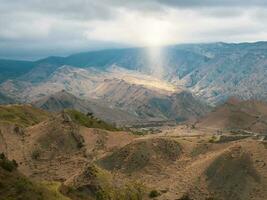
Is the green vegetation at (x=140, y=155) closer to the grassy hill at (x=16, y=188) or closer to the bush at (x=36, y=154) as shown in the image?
the bush at (x=36, y=154)

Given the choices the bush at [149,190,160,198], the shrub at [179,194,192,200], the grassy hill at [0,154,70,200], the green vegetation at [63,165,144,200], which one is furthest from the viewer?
the bush at [149,190,160,198]

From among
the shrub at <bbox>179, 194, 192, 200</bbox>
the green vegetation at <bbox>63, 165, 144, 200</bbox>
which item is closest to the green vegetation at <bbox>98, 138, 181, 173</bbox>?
the green vegetation at <bbox>63, 165, 144, 200</bbox>

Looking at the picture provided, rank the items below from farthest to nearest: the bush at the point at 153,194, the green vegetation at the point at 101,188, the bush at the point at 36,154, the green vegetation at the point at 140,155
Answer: the bush at the point at 36,154 < the green vegetation at the point at 140,155 < the bush at the point at 153,194 < the green vegetation at the point at 101,188

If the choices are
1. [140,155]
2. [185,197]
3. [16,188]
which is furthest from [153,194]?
[16,188]

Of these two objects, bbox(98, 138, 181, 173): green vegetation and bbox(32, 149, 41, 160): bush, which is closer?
bbox(98, 138, 181, 173): green vegetation

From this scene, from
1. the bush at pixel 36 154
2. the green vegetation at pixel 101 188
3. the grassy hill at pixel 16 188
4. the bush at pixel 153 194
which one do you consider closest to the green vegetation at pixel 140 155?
the green vegetation at pixel 101 188

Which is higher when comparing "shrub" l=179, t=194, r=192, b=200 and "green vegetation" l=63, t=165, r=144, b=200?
"green vegetation" l=63, t=165, r=144, b=200

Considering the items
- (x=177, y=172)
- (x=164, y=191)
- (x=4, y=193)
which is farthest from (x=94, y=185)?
(x=4, y=193)

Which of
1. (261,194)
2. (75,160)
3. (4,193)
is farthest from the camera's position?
(75,160)

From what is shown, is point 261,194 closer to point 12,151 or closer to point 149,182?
point 149,182

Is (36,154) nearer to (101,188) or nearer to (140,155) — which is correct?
(140,155)

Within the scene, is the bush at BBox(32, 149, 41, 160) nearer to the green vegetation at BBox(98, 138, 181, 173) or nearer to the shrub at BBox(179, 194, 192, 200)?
the green vegetation at BBox(98, 138, 181, 173)
